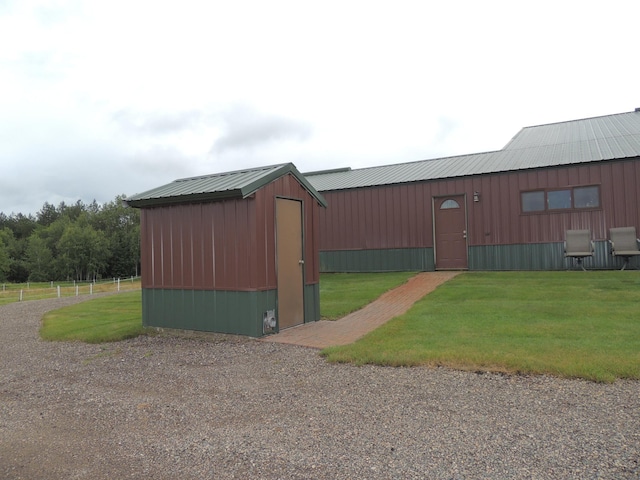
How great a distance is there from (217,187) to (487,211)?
9886 mm

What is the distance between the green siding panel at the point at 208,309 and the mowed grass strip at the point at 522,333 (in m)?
1.70

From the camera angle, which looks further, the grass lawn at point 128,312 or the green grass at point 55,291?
the green grass at point 55,291

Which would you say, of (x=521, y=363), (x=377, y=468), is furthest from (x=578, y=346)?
(x=377, y=468)

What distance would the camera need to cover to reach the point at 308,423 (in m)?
3.92

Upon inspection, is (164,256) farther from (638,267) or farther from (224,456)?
(638,267)

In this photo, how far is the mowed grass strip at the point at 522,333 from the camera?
17.1 ft

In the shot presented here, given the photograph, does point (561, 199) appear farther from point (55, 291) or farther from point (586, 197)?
point (55, 291)

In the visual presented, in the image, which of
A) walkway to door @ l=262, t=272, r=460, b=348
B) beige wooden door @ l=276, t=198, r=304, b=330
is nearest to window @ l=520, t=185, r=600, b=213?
walkway to door @ l=262, t=272, r=460, b=348

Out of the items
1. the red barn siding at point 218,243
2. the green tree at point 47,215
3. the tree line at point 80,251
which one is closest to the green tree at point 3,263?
the tree line at point 80,251

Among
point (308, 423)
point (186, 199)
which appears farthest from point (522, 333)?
point (186, 199)

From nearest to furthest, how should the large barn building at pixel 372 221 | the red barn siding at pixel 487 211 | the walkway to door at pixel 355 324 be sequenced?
the walkway to door at pixel 355 324 < the large barn building at pixel 372 221 < the red barn siding at pixel 487 211

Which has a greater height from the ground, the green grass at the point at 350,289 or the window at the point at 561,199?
the window at the point at 561,199

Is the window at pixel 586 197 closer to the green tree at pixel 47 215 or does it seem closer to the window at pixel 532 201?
the window at pixel 532 201

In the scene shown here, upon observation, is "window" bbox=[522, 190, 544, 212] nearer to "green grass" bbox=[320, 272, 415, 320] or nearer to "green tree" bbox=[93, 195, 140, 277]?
"green grass" bbox=[320, 272, 415, 320]
